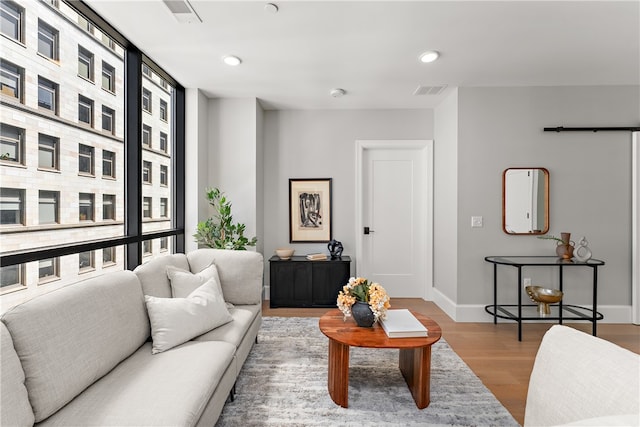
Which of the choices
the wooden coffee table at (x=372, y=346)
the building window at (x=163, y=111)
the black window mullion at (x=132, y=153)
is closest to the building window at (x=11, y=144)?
the black window mullion at (x=132, y=153)

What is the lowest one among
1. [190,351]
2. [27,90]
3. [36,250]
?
[190,351]

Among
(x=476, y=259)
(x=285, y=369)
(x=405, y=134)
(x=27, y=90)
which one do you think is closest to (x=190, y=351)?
(x=285, y=369)

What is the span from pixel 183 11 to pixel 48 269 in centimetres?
190

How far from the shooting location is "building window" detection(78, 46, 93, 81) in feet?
7.37

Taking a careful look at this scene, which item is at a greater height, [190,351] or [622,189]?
[622,189]

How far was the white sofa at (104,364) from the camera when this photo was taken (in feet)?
3.83

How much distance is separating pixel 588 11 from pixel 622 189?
226 centimetres

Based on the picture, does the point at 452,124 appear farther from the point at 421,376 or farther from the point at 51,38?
the point at 51,38

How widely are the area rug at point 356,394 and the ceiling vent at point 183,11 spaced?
259 cm

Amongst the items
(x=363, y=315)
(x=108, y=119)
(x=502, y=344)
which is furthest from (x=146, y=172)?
(x=502, y=344)

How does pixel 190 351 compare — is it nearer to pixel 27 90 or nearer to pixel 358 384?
pixel 358 384

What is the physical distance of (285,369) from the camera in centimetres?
245

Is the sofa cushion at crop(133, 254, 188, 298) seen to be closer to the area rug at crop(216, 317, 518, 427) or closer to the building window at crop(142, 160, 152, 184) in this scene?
the area rug at crop(216, 317, 518, 427)

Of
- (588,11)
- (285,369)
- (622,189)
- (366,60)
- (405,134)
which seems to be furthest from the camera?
(405,134)
